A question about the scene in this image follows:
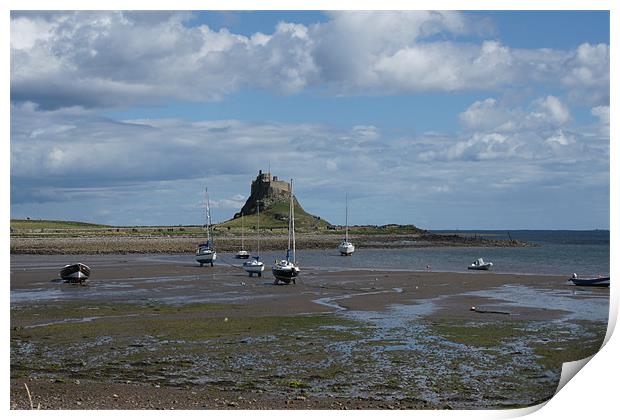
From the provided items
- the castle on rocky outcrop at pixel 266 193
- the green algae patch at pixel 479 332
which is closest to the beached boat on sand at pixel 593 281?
the green algae patch at pixel 479 332

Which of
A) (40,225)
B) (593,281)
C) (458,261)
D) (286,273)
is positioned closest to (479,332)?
(286,273)

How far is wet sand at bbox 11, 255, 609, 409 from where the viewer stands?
14609mm

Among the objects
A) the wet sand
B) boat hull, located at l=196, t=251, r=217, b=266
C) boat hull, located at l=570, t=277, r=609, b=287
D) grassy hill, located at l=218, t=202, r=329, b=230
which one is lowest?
the wet sand

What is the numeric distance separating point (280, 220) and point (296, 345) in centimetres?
14276

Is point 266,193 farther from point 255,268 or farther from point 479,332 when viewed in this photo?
point 479,332

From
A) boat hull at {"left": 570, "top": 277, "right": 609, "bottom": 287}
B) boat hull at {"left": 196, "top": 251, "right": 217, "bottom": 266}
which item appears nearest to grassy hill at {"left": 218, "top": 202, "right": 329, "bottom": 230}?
boat hull at {"left": 196, "top": 251, "right": 217, "bottom": 266}

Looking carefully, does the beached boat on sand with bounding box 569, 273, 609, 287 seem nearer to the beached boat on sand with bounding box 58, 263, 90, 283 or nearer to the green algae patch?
the green algae patch

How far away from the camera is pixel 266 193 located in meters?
175

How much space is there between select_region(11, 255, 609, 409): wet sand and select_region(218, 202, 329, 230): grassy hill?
118m

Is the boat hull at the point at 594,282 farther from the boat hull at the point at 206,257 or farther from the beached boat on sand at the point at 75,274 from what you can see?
the boat hull at the point at 206,257

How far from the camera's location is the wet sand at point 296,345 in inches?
575

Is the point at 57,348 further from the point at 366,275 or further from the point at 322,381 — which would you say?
the point at 366,275

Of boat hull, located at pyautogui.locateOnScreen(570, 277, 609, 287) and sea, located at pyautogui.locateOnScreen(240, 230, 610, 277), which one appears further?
sea, located at pyautogui.locateOnScreen(240, 230, 610, 277)
